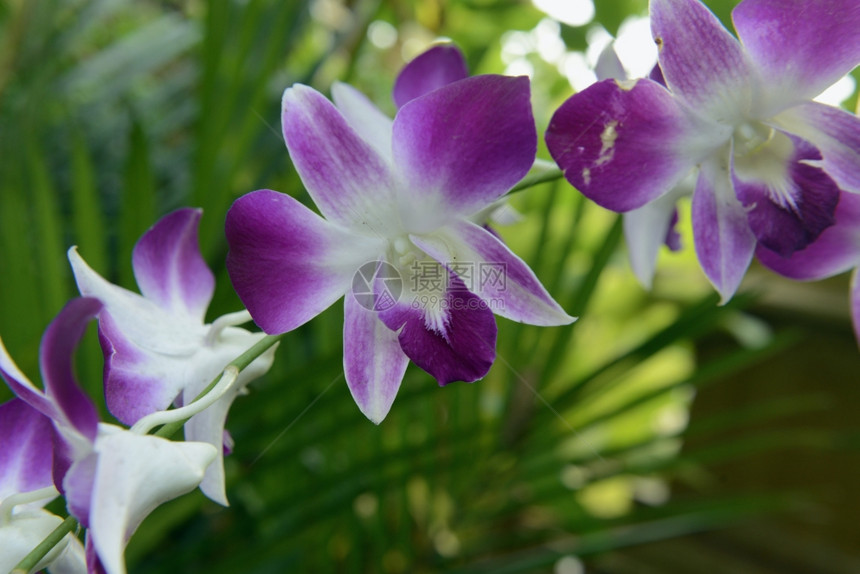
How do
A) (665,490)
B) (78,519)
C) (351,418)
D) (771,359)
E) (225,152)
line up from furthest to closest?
(665,490) < (771,359) < (225,152) < (351,418) < (78,519)

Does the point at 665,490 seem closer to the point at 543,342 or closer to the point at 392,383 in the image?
the point at 543,342

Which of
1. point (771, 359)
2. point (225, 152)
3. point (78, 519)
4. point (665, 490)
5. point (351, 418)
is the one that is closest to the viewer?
point (78, 519)

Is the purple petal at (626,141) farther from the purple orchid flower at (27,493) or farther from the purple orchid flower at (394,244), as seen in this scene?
the purple orchid flower at (27,493)

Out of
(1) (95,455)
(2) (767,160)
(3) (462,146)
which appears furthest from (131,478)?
(2) (767,160)

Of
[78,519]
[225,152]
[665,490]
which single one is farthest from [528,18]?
[665,490]

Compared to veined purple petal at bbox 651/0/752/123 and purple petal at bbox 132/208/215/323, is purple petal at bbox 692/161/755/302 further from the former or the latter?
purple petal at bbox 132/208/215/323

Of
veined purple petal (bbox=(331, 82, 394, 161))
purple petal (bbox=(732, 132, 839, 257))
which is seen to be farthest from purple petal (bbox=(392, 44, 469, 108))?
purple petal (bbox=(732, 132, 839, 257))

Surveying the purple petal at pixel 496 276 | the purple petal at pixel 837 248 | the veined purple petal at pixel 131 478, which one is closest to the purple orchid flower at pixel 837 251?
the purple petal at pixel 837 248
